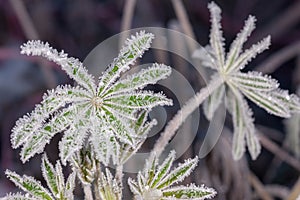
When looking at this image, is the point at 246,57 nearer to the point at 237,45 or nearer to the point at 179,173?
the point at 237,45

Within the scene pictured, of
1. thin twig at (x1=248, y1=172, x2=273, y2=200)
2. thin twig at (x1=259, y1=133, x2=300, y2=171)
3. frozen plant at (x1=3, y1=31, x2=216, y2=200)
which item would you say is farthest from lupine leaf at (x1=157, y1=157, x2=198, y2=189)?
thin twig at (x1=259, y1=133, x2=300, y2=171)

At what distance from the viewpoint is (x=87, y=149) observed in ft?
3.18

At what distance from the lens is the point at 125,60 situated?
0.95 meters

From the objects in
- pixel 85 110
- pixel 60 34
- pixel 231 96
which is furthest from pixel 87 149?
pixel 60 34

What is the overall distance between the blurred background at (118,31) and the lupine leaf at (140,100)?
717mm

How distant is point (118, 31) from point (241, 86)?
116cm

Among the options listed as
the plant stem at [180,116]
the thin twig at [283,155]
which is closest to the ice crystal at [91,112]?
the plant stem at [180,116]

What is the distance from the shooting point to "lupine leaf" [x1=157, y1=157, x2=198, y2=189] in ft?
3.12

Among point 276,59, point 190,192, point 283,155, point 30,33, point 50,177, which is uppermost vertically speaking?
point 30,33

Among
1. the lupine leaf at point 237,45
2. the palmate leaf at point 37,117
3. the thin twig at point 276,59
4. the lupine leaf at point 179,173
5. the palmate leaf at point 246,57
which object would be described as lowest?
the lupine leaf at point 179,173

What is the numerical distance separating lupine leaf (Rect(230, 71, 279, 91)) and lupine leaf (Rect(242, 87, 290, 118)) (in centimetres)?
2

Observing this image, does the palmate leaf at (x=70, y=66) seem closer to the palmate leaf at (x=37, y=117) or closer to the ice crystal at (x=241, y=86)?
the palmate leaf at (x=37, y=117)

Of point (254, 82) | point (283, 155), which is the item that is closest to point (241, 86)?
point (254, 82)

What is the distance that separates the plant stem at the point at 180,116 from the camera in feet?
3.68
